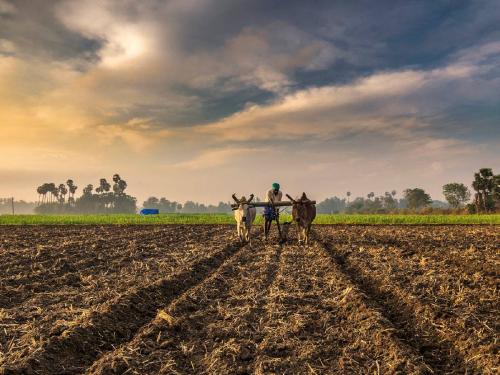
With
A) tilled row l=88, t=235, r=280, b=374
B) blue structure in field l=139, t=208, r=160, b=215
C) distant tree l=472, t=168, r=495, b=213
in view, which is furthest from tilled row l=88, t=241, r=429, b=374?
distant tree l=472, t=168, r=495, b=213

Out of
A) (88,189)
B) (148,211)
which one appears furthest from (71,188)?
(148,211)

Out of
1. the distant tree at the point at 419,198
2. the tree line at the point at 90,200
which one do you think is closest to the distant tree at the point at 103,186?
the tree line at the point at 90,200

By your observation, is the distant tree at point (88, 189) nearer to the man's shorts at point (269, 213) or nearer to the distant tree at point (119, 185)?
the distant tree at point (119, 185)

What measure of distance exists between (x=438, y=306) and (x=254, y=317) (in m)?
3.14

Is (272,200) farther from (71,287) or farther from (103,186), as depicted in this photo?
(103,186)

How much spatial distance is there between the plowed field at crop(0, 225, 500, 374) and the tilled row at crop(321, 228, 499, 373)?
0.07 feet

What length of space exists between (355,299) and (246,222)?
30.8 ft

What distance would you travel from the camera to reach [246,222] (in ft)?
53.8

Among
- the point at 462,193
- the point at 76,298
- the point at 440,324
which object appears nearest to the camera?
the point at 440,324

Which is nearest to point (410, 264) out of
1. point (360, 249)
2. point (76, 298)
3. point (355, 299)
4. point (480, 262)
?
point (480, 262)

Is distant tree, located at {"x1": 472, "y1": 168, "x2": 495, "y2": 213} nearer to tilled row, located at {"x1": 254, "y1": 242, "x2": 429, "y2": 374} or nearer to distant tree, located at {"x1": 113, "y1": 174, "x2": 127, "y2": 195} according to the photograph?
tilled row, located at {"x1": 254, "y1": 242, "x2": 429, "y2": 374}

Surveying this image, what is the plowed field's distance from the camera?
15.9 feet

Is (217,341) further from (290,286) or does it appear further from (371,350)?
(290,286)

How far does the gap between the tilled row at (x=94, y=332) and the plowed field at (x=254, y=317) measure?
22 mm
